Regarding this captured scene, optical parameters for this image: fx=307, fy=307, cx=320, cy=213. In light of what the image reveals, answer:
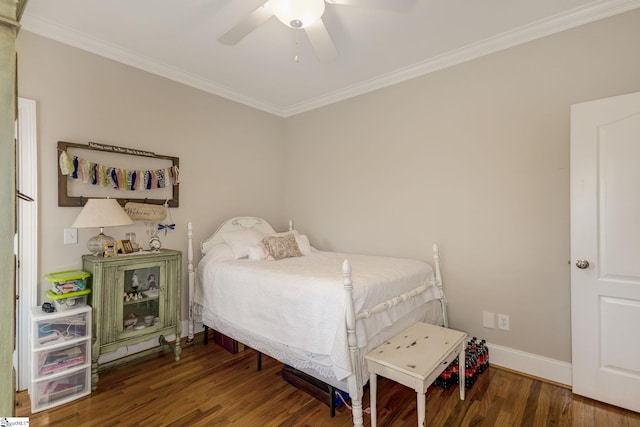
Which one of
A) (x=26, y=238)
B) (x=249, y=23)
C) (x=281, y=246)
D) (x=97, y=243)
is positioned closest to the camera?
(x=249, y=23)

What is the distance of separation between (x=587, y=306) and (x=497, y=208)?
0.88 metres

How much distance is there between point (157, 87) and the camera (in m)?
2.91

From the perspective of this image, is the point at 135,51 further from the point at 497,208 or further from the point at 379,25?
the point at 497,208

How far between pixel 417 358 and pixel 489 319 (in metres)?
1.17

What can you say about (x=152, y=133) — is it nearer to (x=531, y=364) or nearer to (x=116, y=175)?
(x=116, y=175)

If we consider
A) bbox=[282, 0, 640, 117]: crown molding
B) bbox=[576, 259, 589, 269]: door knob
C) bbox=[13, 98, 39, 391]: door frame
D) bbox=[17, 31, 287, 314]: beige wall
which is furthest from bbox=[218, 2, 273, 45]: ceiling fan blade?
bbox=[576, 259, 589, 269]: door knob

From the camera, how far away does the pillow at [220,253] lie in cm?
291

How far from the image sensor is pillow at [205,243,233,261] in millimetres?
2912

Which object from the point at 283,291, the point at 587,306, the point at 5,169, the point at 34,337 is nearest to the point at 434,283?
the point at 587,306

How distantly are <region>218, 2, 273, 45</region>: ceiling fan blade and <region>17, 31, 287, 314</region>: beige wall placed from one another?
52.6 inches

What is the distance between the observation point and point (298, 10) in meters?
1.68

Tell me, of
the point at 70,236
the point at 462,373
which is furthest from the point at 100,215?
the point at 462,373

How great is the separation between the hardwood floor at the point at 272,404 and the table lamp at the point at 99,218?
1.03 m

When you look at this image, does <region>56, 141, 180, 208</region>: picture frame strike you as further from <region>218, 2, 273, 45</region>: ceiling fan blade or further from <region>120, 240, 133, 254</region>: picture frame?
<region>218, 2, 273, 45</region>: ceiling fan blade
